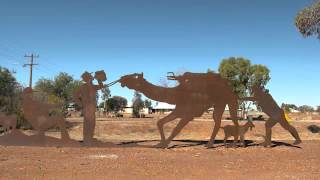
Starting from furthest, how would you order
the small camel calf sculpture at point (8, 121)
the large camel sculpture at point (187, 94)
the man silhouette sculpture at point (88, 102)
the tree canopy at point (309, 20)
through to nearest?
the tree canopy at point (309, 20)
the small camel calf sculpture at point (8, 121)
the large camel sculpture at point (187, 94)
the man silhouette sculpture at point (88, 102)

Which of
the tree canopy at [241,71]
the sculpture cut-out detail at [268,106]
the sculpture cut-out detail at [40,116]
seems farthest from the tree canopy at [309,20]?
the tree canopy at [241,71]

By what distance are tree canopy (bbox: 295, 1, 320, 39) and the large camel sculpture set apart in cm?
1411

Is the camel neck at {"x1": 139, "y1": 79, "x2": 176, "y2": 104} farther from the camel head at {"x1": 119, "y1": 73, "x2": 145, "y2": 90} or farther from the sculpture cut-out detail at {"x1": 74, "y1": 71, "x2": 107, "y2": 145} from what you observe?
the sculpture cut-out detail at {"x1": 74, "y1": 71, "x2": 107, "y2": 145}

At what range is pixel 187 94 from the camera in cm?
1878

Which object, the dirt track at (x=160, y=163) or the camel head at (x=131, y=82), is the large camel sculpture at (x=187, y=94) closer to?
the camel head at (x=131, y=82)

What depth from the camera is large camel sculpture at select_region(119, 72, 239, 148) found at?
1870cm

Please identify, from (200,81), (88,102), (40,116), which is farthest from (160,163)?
(40,116)

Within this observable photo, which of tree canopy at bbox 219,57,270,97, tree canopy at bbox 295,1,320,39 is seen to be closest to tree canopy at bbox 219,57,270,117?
tree canopy at bbox 219,57,270,97

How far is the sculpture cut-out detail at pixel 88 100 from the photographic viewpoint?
18578mm

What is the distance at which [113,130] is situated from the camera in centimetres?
3391

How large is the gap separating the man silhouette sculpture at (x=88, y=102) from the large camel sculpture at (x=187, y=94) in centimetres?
118

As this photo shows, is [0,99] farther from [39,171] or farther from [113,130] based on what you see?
[39,171]

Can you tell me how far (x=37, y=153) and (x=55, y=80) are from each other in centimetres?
5147

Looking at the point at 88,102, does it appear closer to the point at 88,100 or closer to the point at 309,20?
the point at 88,100
